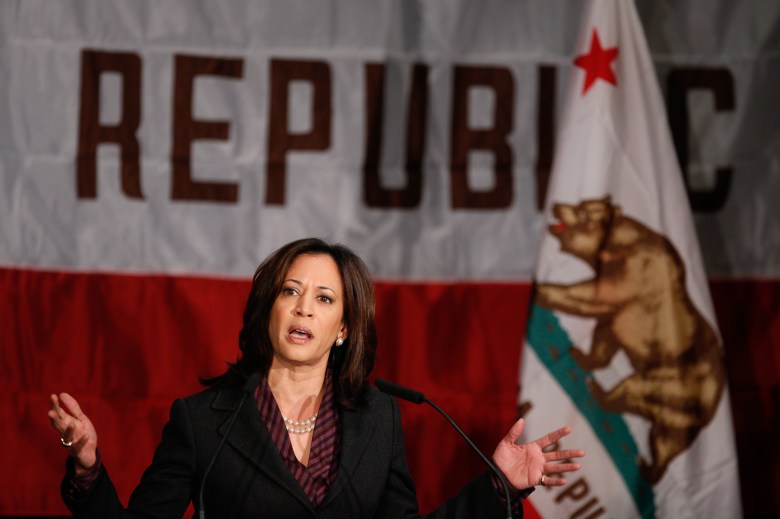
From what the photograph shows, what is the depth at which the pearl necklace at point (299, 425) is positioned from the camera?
1757 mm

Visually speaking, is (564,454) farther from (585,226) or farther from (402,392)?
(585,226)

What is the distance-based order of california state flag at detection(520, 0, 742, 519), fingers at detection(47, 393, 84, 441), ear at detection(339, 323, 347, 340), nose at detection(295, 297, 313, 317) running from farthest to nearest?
california state flag at detection(520, 0, 742, 519) < ear at detection(339, 323, 347, 340) < nose at detection(295, 297, 313, 317) < fingers at detection(47, 393, 84, 441)

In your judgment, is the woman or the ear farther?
the ear

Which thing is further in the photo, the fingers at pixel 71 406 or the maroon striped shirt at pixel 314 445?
the maroon striped shirt at pixel 314 445

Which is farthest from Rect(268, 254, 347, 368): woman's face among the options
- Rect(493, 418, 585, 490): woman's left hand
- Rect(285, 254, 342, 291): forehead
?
Rect(493, 418, 585, 490): woman's left hand

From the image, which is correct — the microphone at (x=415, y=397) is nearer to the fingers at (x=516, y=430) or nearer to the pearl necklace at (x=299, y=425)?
the fingers at (x=516, y=430)

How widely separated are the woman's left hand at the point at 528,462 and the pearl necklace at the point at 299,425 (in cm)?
34

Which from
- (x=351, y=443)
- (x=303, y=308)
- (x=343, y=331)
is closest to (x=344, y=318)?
(x=343, y=331)

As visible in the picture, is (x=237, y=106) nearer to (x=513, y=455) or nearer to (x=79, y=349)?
(x=79, y=349)

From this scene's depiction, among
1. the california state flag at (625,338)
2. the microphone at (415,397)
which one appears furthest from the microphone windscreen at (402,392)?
the california state flag at (625,338)

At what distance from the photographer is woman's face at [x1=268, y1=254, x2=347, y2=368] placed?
175 cm

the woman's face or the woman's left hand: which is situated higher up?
the woman's face

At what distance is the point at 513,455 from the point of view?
67.2 inches

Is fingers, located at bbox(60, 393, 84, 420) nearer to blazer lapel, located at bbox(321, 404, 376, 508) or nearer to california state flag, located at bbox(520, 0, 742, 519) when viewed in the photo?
blazer lapel, located at bbox(321, 404, 376, 508)
